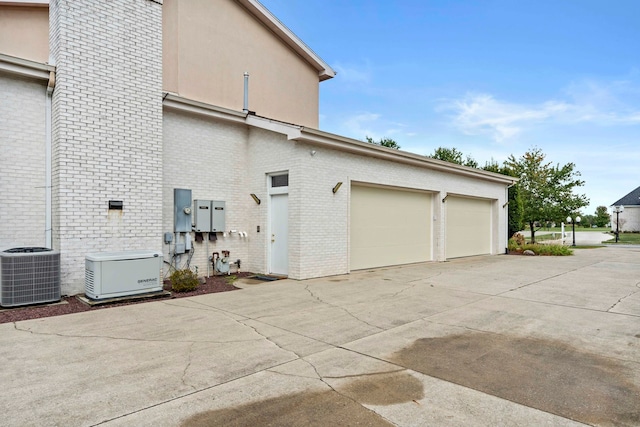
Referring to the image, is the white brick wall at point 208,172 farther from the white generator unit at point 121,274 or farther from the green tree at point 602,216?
the green tree at point 602,216

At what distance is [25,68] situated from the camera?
A: 7.16 metres

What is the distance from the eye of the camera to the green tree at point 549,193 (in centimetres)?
2394

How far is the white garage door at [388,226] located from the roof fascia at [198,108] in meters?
3.91

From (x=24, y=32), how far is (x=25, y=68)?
5.89 m

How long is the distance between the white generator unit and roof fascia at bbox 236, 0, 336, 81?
35.3 feet

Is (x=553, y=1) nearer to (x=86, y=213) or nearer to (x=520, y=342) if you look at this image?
(x=520, y=342)

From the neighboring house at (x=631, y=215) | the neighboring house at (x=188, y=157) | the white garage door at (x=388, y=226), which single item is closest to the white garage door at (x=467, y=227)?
the neighboring house at (x=188, y=157)

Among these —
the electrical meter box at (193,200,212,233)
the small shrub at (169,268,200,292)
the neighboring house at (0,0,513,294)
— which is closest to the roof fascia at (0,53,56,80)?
the neighboring house at (0,0,513,294)

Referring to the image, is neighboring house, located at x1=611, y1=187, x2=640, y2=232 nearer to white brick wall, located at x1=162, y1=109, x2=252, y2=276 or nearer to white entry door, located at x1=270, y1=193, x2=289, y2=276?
white entry door, located at x1=270, y1=193, x2=289, y2=276

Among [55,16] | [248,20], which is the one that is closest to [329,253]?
[55,16]

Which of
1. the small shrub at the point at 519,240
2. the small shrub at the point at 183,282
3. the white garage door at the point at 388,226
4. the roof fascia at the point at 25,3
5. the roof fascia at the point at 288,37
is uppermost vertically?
the roof fascia at the point at 288,37

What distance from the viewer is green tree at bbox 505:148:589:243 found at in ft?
78.5

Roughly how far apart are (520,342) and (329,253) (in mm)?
5939

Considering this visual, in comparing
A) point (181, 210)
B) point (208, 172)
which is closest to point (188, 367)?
point (181, 210)
